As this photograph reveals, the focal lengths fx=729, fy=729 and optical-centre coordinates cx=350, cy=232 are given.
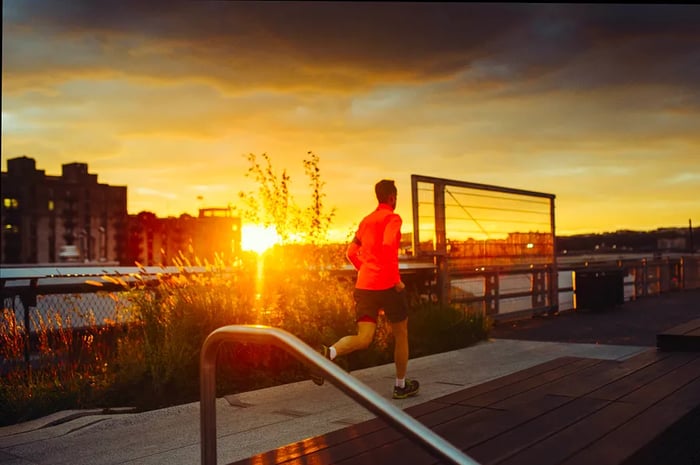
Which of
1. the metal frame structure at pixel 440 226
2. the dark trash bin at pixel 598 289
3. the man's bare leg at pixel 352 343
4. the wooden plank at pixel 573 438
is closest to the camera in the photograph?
the wooden plank at pixel 573 438

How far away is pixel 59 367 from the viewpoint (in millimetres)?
7984

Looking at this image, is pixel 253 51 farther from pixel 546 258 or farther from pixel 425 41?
pixel 546 258

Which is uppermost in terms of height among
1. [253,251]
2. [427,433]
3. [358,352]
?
[253,251]

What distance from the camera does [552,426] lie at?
12.4 feet

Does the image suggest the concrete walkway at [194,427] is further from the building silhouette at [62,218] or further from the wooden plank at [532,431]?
the building silhouette at [62,218]

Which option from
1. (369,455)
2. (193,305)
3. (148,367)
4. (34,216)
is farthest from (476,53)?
(34,216)

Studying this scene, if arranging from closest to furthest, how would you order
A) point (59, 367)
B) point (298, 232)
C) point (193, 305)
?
point (59, 367) → point (193, 305) → point (298, 232)

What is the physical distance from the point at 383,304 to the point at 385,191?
1104 millimetres

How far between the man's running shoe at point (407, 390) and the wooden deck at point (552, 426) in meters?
2.10

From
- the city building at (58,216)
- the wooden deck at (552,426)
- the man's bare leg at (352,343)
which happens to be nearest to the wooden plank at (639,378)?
the wooden deck at (552,426)

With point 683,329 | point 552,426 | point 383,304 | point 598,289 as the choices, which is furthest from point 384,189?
point 598,289

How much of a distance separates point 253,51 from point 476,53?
443cm

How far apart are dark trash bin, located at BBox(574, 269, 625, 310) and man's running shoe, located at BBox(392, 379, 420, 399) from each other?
43.0 ft

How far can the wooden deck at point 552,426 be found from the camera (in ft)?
10.7
